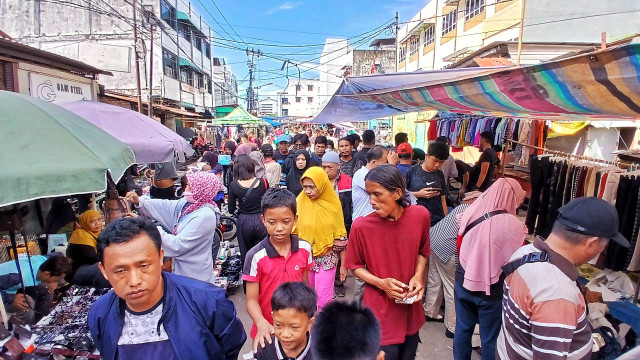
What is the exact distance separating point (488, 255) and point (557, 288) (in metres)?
1.00

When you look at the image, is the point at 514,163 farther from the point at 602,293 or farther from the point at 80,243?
the point at 80,243

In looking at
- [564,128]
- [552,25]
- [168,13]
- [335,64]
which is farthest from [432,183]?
[335,64]

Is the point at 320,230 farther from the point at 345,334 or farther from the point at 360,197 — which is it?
the point at 345,334

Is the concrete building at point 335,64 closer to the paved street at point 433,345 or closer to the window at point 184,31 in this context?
the window at point 184,31

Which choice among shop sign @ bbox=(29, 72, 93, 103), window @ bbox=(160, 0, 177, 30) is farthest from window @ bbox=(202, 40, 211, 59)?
shop sign @ bbox=(29, 72, 93, 103)

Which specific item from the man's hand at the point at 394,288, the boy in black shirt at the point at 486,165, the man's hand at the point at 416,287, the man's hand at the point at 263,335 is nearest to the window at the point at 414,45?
the boy in black shirt at the point at 486,165

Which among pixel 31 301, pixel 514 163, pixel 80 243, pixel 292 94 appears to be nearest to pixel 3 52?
pixel 80 243

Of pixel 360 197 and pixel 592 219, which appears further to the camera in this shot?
pixel 360 197

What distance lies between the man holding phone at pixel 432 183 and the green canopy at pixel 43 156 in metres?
3.22

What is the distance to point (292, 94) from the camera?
3127 inches

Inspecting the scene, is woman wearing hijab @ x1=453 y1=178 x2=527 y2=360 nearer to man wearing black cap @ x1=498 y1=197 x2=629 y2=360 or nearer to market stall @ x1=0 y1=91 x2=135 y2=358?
man wearing black cap @ x1=498 y1=197 x2=629 y2=360

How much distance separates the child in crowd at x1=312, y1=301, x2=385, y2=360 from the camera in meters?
1.30

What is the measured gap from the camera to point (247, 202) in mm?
4410

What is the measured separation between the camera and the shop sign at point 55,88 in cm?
639
